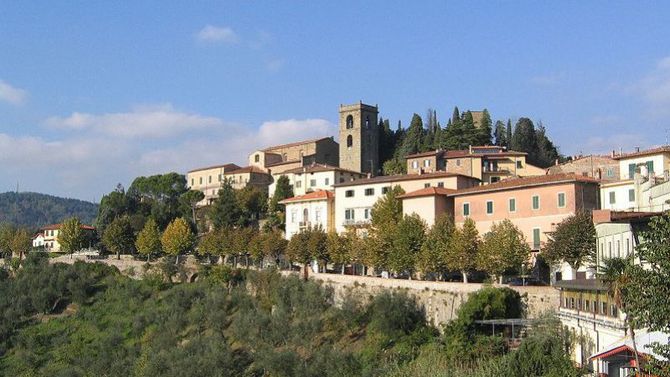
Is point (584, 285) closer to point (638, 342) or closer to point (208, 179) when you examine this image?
point (638, 342)

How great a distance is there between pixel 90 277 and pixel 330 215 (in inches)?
893

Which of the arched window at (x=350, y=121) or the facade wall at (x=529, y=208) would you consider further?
the arched window at (x=350, y=121)

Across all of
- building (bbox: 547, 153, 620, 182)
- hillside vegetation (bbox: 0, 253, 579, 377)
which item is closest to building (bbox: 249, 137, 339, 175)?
hillside vegetation (bbox: 0, 253, 579, 377)

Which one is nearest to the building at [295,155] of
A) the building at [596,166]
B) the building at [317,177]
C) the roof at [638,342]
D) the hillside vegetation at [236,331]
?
the building at [317,177]

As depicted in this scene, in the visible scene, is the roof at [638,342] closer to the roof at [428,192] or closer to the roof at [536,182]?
the roof at [536,182]

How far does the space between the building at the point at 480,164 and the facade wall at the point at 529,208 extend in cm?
1574

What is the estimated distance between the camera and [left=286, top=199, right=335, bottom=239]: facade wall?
71.3m

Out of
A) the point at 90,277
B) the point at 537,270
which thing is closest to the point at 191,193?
the point at 90,277

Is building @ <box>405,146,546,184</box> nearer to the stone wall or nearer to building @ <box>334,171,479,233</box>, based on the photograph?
building @ <box>334,171,479,233</box>

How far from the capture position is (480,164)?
74188 mm

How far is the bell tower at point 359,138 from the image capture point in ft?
311

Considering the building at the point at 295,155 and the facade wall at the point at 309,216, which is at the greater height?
the building at the point at 295,155

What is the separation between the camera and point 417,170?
78.6 meters

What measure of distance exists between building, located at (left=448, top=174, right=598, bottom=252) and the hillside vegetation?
35.0ft
